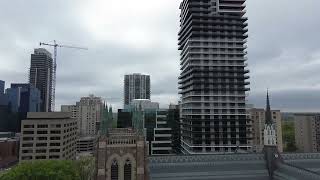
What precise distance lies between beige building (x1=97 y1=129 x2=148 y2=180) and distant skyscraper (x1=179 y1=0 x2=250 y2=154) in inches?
3154

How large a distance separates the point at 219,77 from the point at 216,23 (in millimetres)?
23398

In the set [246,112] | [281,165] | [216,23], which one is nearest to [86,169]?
[281,165]

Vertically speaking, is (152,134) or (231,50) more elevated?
(231,50)

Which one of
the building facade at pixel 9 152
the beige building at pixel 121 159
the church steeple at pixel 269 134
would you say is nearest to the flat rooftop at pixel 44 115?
the building facade at pixel 9 152

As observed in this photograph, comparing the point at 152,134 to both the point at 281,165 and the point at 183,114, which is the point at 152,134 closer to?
the point at 183,114

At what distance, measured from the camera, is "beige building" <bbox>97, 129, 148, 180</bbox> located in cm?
4241

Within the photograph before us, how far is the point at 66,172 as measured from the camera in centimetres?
5541

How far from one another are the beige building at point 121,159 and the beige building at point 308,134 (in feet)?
474

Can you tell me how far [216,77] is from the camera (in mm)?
125250

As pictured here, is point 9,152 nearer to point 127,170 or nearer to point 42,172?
point 42,172

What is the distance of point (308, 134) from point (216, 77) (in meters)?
76.3

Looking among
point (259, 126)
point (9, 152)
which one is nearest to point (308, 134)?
point (259, 126)

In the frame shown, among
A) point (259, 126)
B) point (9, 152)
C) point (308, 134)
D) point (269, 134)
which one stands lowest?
point (9, 152)

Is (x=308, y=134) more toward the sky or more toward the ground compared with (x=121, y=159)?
more toward the ground
